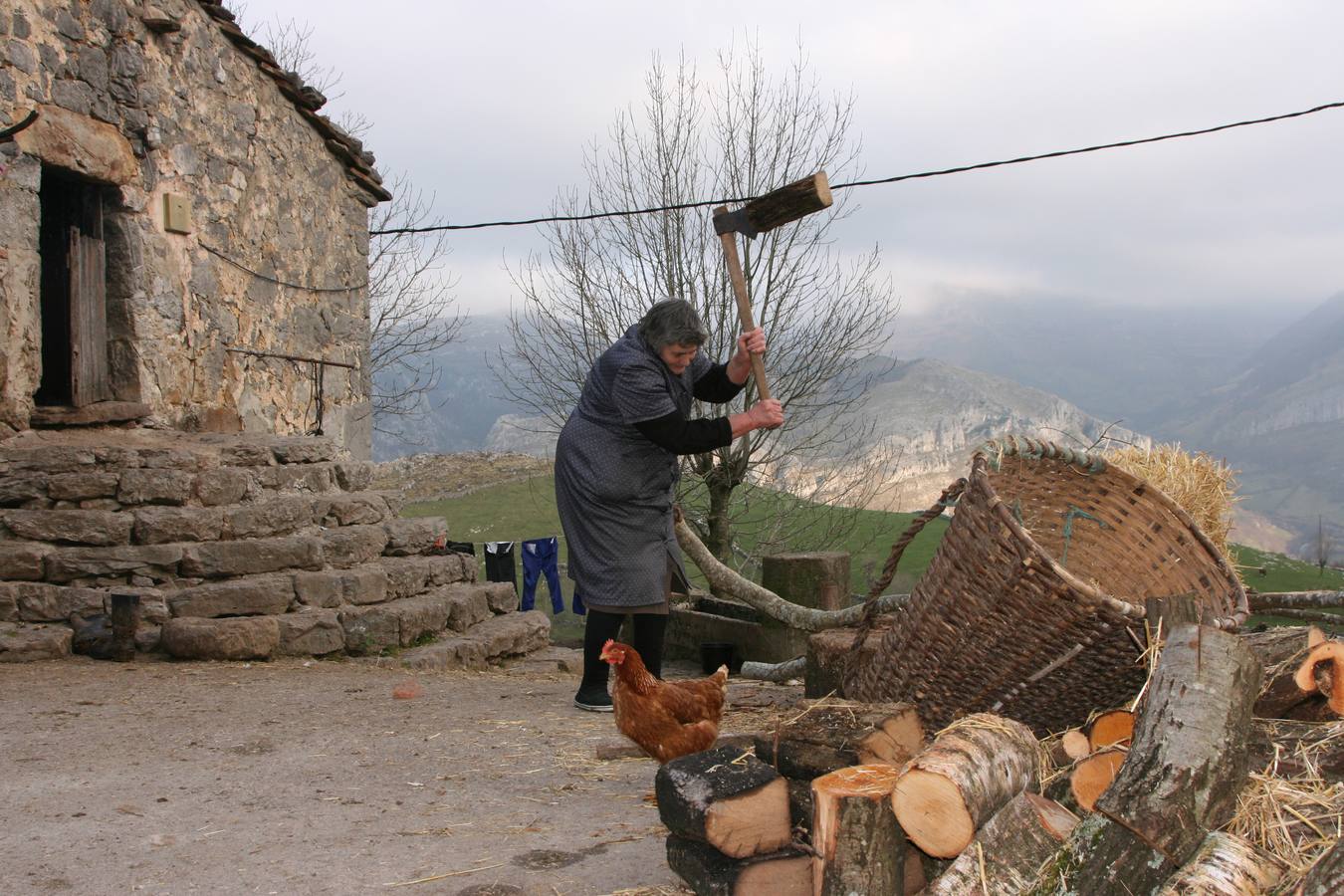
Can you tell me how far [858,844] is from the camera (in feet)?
7.86

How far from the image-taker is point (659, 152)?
12852 millimetres

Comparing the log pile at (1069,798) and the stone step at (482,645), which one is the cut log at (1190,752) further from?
the stone step at (482,645)

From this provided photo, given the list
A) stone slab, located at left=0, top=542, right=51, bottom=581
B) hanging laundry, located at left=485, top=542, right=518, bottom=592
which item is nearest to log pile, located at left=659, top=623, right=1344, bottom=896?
stone slab, located at left=0, top=542, right=51, bottom=581

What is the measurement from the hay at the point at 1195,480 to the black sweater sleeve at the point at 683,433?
4089 millimetres

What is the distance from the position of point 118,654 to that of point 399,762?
9.71 feet

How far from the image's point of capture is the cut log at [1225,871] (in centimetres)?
202

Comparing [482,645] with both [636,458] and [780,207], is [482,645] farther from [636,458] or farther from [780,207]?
[780,207]

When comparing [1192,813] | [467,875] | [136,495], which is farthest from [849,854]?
[136,495]

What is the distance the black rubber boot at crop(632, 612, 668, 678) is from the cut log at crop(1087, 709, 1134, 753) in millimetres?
2291

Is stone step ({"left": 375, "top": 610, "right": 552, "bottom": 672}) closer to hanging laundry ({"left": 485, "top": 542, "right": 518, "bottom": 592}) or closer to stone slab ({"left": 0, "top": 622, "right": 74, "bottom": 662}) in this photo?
stone slab ({"left": 0, "top": 622, "right": 74, "bottom": 662})

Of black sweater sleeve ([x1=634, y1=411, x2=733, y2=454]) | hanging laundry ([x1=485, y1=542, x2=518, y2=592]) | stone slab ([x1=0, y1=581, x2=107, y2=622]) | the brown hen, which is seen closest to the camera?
the brown hen

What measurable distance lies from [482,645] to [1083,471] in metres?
4.51

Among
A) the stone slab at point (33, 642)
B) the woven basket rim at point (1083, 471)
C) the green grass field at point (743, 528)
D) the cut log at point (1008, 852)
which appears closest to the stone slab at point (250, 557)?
the stone slab at point (33, 642)

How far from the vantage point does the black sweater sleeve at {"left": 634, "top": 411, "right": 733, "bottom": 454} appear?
433 centimetres
